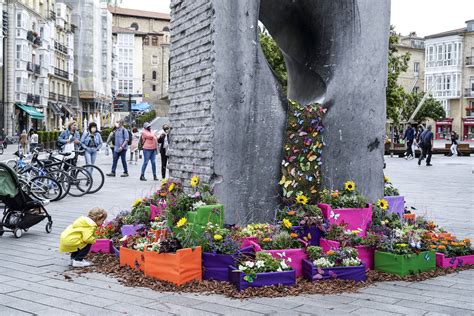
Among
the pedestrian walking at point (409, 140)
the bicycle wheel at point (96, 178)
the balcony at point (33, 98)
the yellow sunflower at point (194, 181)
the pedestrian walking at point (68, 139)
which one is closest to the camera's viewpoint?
the yellow sunflower at point (194, 181)

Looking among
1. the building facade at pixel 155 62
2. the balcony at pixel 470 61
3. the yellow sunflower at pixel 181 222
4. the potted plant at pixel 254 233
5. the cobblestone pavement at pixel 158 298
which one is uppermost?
the building facade at pixel 155 62

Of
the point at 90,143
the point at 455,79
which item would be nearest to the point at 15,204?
the point at 90,143

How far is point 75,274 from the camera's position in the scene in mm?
6777

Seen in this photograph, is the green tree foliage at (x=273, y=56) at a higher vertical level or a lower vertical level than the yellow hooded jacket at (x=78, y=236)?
higher

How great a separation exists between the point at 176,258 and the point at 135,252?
0.84 m

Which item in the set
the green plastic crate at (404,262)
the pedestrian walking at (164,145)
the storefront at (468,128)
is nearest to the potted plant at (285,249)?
the green plastic crate at (404,262)

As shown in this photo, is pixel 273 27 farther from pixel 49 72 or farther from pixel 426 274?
pixel 49 72

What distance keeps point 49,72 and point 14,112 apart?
1195 cm

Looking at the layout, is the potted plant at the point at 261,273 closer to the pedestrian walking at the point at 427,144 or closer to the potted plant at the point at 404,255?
the potted plant at the point at 404,255

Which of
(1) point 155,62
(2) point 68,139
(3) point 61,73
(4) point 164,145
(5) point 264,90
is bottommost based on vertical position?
(4) point 164,145

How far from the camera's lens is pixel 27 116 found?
63.4 m

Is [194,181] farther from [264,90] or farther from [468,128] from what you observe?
[468,128]

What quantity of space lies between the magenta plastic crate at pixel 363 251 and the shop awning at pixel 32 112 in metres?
57.9

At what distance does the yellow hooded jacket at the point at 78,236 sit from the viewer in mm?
7051
